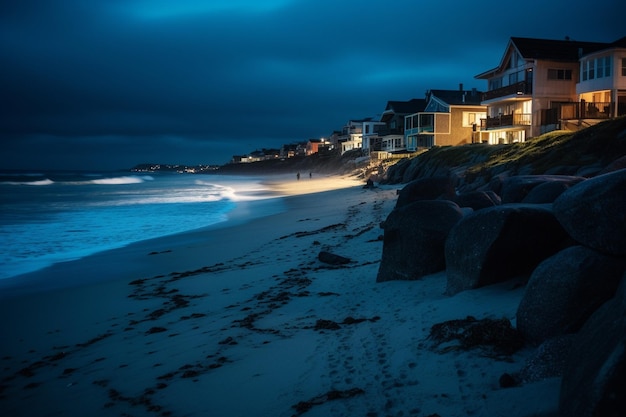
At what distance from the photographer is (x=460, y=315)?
591 centimetres

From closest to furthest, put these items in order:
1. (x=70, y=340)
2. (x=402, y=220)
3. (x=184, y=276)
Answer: (x=70, y=340), (x=402, y=220), (x=184, y=276)

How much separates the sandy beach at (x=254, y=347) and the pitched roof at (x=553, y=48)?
33446mm

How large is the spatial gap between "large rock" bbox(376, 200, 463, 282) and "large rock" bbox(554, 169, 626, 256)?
355 cm

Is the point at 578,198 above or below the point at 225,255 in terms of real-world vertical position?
above

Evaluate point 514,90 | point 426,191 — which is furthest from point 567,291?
point 514,90

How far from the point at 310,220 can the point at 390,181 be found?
837 inches

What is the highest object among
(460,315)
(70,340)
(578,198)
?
(578,198)

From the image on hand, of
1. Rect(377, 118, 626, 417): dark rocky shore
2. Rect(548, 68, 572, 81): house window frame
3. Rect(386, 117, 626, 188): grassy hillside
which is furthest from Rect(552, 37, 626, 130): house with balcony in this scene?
Rect(377, 118, 626, 417): dark rocky shore

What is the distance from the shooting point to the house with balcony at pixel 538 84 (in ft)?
119

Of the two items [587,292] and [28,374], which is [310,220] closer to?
[28,374]

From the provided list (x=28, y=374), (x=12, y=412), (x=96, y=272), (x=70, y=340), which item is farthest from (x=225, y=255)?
(x=12, y=412)

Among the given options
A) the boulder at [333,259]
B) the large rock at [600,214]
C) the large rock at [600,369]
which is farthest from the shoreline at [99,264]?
the large rock at [600,369]

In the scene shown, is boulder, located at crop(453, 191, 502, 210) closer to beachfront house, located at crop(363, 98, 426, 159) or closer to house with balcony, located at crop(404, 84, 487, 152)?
house with balcony, located at crop(404, 84, 487, 152)

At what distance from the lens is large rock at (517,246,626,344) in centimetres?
419
